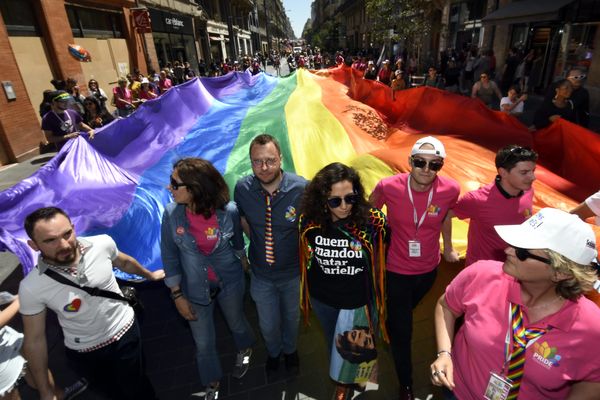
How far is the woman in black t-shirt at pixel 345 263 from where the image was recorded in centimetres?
232

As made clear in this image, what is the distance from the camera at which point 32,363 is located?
2.10 m

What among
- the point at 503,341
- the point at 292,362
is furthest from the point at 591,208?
the point at 292,362

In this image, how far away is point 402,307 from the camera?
273 centimetres

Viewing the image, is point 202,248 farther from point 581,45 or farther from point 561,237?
point 581,45

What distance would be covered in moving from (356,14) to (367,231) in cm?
5788

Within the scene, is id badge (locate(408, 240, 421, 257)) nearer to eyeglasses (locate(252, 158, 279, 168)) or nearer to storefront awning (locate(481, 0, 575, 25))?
eyeglasses (locate(252, 158, 279, 168))

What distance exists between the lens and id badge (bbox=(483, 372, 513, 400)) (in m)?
1.58

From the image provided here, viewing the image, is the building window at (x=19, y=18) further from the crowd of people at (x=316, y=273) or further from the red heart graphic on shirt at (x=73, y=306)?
the red heart graphic on shirt at (x=73, y=306)

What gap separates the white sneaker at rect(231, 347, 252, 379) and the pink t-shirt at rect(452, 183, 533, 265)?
2.22 metres

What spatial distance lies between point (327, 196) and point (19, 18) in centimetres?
1265

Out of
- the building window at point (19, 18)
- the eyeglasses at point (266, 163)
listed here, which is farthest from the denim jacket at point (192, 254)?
the building window at point (19, 18)

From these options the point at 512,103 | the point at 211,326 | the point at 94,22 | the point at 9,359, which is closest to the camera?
the point at 9,359

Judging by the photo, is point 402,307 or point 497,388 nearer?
point 497,388

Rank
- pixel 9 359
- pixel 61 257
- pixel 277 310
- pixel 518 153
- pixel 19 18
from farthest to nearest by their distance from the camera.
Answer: pixel 19 18
pixel 277 310
pixel 518 153
pixel 61 257
pixel 9 359
